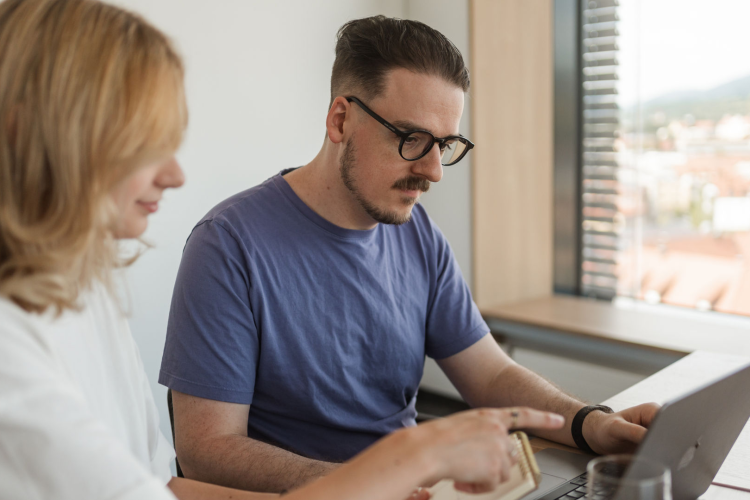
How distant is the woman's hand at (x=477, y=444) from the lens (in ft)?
2.55

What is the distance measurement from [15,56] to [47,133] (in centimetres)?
9

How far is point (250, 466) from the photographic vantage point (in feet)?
3.65

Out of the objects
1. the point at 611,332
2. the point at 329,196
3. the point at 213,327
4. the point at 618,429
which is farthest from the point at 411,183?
the point at 611,332

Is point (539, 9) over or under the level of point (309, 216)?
over

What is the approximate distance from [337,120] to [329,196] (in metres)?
0.17

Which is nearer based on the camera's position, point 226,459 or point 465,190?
point 226,459

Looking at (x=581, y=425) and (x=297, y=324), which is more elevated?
(x=297, y=324)

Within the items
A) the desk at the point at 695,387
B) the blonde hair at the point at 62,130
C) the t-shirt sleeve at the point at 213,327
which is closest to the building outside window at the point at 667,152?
the desk at the point at 695,387

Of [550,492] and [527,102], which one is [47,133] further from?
[527,102]

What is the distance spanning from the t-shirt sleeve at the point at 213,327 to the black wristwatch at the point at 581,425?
597mm

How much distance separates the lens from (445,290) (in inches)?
61.7

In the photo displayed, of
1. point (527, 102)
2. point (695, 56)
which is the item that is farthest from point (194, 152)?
point (695, 56)

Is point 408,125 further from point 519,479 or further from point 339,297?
point 519,479

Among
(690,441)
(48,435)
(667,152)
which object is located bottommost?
(690,441)
